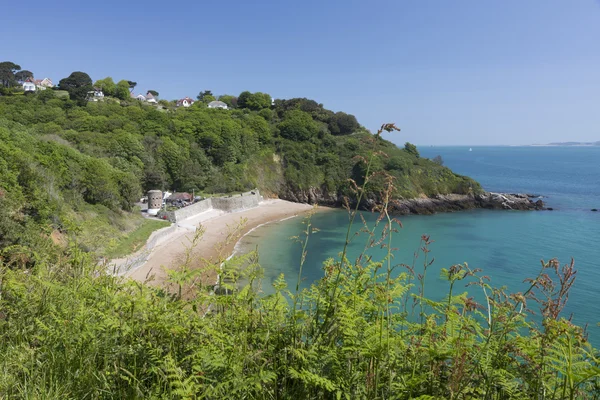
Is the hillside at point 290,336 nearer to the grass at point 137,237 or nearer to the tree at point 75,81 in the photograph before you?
the grass at point 137,237

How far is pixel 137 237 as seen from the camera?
23016 millimetres

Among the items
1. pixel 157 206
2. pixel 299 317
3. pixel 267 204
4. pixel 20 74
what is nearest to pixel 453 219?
pixel 267 204

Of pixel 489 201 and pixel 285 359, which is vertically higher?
pixel 285 359

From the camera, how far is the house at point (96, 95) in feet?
188

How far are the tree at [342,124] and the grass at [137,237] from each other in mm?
39882

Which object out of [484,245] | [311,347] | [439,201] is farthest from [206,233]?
[439,201]

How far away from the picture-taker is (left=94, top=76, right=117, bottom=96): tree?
207 feet

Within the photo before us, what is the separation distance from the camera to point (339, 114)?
208 ft

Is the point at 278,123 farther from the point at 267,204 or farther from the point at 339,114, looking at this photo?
the point at 267,204

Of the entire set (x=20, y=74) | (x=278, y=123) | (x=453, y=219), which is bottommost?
(x=453, y=219)

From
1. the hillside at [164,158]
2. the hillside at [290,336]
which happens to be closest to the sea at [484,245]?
the hillside at [164,158]

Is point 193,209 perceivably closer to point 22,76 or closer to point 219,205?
point 219,205

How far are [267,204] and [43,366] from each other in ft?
129

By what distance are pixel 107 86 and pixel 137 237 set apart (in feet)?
169
